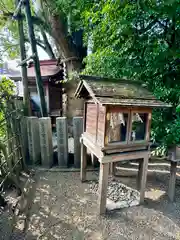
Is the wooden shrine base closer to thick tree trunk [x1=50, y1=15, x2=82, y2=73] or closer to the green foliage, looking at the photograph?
the green foliage

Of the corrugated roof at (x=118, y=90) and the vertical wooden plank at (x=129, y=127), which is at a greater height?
→ the corrugated roof at (x=118, y=90)

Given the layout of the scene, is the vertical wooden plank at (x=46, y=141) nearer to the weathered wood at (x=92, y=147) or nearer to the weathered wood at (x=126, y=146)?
the weathered wood at (x=92, y=147)

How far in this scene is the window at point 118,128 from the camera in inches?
109

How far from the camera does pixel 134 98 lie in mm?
2650

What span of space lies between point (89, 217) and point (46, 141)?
2306 millimetres

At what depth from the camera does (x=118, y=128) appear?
2977 mm

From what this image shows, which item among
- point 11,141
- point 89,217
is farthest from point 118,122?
point 11,141

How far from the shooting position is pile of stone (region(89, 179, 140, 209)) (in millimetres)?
3162

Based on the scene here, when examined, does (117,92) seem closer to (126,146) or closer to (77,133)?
(126,146)

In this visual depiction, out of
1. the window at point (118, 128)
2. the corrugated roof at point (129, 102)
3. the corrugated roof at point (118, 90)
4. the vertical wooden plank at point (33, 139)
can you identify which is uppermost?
the corrugated roof at point (118, 90)

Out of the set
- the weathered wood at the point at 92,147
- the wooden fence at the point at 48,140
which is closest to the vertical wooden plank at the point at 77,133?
the wooden fence at the point at 48,140

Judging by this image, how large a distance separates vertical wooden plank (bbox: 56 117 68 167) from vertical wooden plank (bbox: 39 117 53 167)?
25cm

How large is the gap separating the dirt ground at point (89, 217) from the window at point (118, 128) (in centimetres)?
139

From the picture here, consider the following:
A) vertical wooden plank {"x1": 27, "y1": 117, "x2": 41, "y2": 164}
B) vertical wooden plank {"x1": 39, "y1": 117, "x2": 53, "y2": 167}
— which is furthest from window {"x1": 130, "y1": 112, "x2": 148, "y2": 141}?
vertical wooden plank {"x1": 27, "y1": 117, "x2": 41, "y2": 164}
